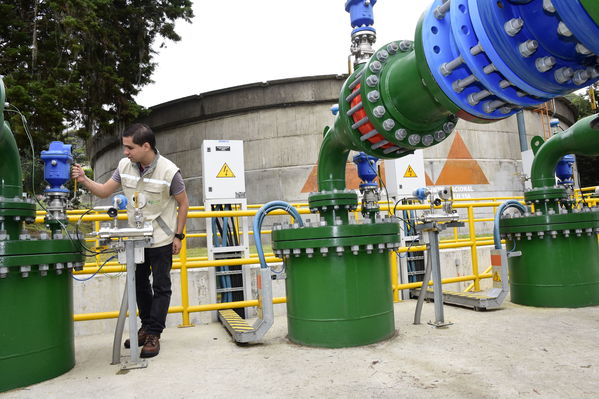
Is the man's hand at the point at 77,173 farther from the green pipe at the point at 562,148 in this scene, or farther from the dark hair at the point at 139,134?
the green pipe at the point at 562,148

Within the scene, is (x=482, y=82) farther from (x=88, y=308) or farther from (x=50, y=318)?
(x=88, y=308)

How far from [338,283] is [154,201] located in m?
1.32

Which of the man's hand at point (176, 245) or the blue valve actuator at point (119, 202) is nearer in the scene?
the blue valve actuator at point (119, 202)

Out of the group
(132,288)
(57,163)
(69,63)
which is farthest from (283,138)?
(132,288)

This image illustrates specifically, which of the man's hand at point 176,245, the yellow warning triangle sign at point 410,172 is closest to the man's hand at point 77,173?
the man's hand at point 176,245

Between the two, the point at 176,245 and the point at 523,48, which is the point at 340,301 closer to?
the point at 176,245

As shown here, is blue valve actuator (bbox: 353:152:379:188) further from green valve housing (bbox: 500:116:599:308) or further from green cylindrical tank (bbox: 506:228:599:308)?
green cylindrical tank (bbox: 506:228:599:308)

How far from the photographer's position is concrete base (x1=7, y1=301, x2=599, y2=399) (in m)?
1.98

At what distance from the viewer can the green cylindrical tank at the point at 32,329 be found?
7.18ft

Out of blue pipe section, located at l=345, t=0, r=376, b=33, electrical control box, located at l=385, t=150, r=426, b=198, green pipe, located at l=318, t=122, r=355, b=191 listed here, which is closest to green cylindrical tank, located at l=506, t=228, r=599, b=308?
electrical control box, located at l=385, t=150, r=426, b=198

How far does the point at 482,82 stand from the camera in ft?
4.33

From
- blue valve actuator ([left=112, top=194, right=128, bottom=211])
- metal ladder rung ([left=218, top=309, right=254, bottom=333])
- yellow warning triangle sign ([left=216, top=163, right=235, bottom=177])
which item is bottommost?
metal ladder rung ([left=218, top=309, right=254, bottom=333])

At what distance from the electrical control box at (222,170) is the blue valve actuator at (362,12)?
212cm

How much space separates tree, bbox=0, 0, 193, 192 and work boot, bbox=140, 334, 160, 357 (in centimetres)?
685
